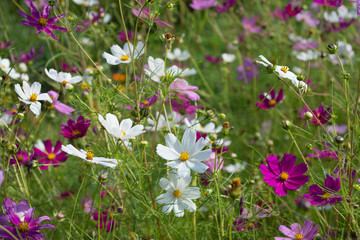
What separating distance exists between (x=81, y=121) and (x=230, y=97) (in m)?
1.50

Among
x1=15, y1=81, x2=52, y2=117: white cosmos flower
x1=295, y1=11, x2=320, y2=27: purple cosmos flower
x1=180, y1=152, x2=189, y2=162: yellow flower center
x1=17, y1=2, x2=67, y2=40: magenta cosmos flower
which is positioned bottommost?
x1=295, y1=11, x2=320, y2=27: purple cosmos flower

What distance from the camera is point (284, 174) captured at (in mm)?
929

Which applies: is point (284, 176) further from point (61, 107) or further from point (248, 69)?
point (248, 69)

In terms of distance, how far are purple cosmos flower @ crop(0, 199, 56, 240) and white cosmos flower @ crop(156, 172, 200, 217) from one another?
0.81 feet

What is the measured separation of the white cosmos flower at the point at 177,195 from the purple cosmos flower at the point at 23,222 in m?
0.25

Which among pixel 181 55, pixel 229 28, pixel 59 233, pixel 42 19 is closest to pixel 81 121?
pixel 42 19

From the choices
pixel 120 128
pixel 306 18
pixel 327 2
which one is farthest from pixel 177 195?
pixel 306 18

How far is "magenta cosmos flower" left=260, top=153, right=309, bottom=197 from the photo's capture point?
2.98 ft

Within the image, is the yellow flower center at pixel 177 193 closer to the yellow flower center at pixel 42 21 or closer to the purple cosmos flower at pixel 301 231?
the purple cosmos flower at pixel 301 231

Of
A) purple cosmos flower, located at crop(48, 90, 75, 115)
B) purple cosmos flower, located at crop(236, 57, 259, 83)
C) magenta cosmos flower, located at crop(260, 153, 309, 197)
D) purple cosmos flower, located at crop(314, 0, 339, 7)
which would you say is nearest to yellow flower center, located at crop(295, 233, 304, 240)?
magenta cosmos flower, located at crop(260, 153, 309, 197)

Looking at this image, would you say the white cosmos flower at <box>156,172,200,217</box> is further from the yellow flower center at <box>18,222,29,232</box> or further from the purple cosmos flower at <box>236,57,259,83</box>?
the purple cosmos flower at <box>236,57,259,83</box>

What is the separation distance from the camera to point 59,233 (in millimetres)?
1188

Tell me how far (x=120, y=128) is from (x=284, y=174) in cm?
39

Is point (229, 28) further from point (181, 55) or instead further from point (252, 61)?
point (181, 55)
